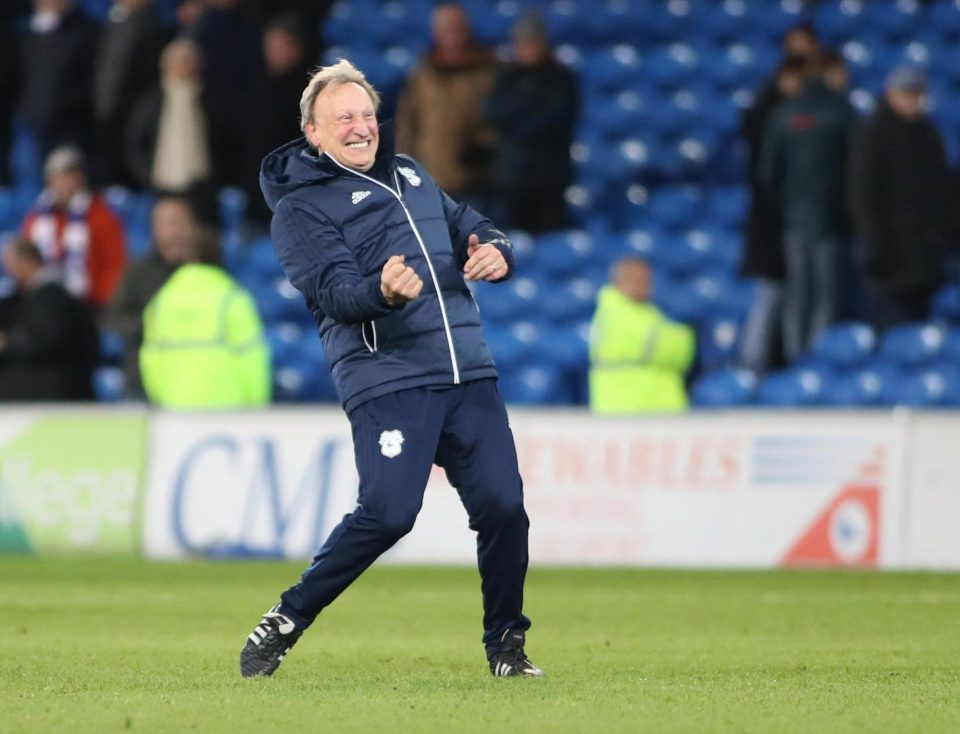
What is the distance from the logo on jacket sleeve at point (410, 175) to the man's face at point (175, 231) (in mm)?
7040

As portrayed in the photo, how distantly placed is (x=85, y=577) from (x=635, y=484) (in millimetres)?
3481

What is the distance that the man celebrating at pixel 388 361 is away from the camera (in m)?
6.45

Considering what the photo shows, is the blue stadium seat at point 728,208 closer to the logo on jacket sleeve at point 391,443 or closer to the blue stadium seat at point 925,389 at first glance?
the blue stadium seat at point 925,389

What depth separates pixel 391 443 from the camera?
645 cm

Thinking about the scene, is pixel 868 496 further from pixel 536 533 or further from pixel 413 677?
pixel 413 677

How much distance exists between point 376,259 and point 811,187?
8.70m

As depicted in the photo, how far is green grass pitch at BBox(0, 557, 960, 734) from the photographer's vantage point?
576 cm

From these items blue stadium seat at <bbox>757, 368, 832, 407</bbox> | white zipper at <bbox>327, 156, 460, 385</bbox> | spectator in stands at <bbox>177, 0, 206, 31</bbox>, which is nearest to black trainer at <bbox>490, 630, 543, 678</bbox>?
white zipper at <bbox>327, 156, 460, 385</bbox>

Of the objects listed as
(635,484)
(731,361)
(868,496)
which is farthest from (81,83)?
(868,496)

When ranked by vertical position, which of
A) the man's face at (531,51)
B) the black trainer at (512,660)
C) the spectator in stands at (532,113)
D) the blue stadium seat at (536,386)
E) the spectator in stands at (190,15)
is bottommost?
the black trainer at (512,660)

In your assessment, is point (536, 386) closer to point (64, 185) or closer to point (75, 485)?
point (75, 485)

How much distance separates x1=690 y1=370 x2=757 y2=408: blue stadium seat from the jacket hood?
8.18m

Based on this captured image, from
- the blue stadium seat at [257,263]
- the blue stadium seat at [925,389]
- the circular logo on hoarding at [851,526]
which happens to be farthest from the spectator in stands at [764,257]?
the blue stadium seat at [257,263]

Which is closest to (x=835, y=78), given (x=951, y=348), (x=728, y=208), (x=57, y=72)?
(x=951, y=348)
